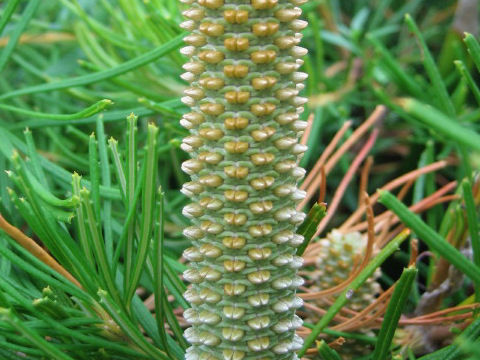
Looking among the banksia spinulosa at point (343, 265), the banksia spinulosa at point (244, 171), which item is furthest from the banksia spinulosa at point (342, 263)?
the banksia spinulosa at point (244, 171)

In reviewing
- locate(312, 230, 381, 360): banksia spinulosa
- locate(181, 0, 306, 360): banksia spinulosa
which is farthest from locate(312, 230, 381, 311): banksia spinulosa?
locate(181, 0, 306, 360): banksia spinulosa

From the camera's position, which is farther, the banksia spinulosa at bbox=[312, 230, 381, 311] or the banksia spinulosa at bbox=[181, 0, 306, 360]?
the banksia spinulosa at bbox=[312, 230, 381, 311]

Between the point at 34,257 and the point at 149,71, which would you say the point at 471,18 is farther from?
the point at 34,257

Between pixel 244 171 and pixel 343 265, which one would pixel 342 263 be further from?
pixel 244 171

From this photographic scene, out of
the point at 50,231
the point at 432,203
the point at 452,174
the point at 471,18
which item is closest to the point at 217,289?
the point at 50,231

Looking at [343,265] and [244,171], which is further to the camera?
[343,265]

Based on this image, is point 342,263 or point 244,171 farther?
point 342,263

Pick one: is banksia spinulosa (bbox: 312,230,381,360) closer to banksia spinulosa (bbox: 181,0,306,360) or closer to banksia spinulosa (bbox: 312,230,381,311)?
banksia spinulosa (bbox: 312,230,381,311)

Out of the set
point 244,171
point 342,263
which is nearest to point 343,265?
point 342,263
